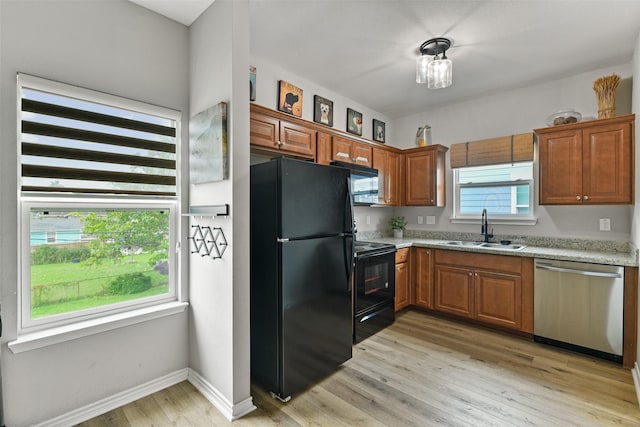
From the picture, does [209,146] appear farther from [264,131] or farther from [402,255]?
[402,255]

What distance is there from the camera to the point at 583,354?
268 centimetres

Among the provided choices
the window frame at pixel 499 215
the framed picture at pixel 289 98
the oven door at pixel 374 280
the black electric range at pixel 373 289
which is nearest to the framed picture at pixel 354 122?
the framed picture at pixel 289 98

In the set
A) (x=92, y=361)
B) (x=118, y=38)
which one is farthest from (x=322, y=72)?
(x=92, y=361)

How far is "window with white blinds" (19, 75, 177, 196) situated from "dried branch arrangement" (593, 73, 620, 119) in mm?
3820

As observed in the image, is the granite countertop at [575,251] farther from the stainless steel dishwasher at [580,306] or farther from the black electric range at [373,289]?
the black electric range at [373,289]

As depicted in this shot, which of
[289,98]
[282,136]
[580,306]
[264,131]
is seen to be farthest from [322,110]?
[580,306]

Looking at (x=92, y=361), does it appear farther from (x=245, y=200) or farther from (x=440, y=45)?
(x=440, y=45)

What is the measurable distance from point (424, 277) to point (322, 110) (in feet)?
7.77

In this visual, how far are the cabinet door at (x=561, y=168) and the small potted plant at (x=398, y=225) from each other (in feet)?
5.66

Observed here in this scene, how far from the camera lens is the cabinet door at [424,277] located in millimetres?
3641

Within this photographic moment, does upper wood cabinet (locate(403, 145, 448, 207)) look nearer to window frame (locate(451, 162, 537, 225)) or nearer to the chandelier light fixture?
window frame (locate(451, 162, 537, 225))

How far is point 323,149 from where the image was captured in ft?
10.2

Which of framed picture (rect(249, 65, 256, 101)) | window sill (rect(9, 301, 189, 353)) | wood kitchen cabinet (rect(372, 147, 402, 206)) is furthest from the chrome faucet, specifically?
window sill (rect(9, 301, 189, 353))

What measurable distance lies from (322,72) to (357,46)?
60cm
